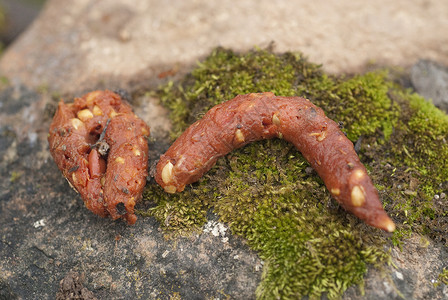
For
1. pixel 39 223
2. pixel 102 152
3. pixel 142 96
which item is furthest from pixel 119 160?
pixel 142 96

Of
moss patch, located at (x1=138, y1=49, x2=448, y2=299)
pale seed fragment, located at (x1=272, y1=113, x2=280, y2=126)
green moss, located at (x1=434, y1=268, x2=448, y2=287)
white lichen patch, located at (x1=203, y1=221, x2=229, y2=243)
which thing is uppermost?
pale seed fragment, located at (x1=272, y1=113, x2=280, y2=126)

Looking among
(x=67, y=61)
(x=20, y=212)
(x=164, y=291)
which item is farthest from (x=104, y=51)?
(x=164, y=291)

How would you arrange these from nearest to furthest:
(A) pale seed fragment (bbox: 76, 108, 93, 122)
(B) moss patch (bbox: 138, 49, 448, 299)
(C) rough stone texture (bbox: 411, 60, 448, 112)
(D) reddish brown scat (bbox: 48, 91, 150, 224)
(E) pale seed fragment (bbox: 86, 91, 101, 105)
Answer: (B) moss patch (bbox: 138, 49, 448, 299) < (D) reddish brown scat (bbox: 48, 91, 150, 224) < (A) pale seed fragment (bbox: 76, 108, 93, 122) < (E) pale seed fragment (bbox: 86, 91, 101, 105) < (C) rough stone texture (bbox: 411, 60, 448, 112)

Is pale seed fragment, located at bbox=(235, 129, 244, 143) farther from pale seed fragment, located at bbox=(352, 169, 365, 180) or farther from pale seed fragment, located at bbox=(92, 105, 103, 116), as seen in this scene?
pale seed fragment, located at bbox=(92, 105, 103, 116)

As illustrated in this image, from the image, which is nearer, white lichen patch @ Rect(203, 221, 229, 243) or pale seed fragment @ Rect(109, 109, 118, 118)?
white lichen patch @ Rect(203, 221, 229, 243)

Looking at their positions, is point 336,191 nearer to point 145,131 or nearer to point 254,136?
point 254,136

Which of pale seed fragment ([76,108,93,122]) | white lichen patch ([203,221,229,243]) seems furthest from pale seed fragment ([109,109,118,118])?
white lichen patch ([203,221,229,243])
